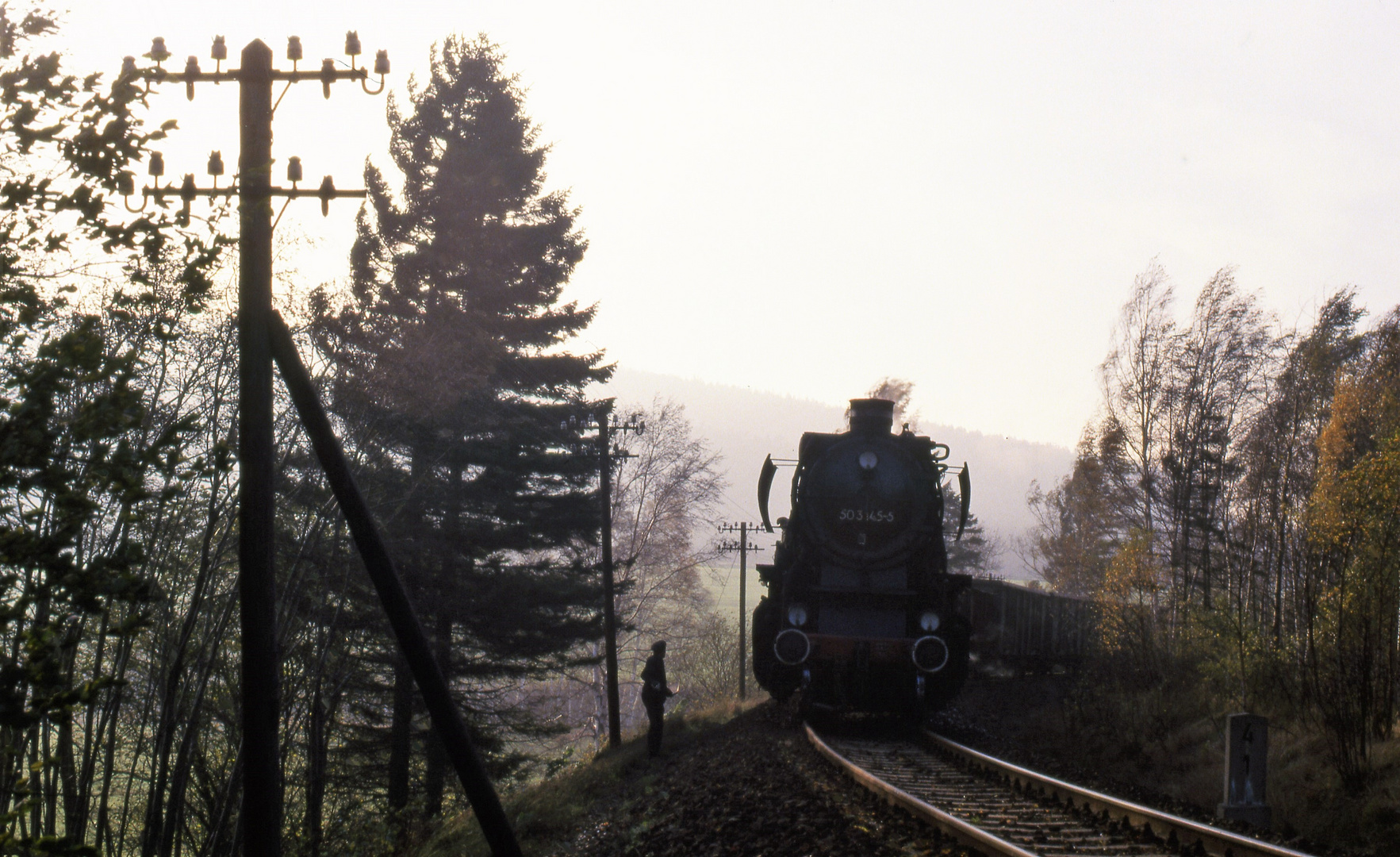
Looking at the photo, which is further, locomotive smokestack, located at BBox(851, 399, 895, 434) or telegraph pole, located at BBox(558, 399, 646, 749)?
telegraph pole, located at BBox(558, 399, 646, 749)

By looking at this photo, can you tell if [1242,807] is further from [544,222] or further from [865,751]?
[544,222]

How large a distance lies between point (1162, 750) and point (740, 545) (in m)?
20.4

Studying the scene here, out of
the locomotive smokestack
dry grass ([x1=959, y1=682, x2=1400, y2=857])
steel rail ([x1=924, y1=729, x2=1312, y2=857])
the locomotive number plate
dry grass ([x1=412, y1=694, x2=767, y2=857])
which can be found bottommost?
dry grass ([x1=412, y1=694, x2=767, y2=857])

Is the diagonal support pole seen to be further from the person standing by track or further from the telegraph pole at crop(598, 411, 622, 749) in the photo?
the telegraph pole at crop(598, 411, 622, 749)

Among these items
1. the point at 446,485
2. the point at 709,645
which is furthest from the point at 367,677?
the point at 709,645

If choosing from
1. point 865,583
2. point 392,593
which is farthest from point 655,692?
point 392,593

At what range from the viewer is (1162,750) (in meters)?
13.1

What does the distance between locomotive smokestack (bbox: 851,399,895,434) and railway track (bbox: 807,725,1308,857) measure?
4.27 m

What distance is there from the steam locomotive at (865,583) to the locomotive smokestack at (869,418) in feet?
0.06

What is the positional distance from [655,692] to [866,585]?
10.2 ft

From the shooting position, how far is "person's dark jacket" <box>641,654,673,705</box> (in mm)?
13953

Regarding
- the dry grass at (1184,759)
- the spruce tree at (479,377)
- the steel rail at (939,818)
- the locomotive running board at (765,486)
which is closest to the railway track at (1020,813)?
the steel rail at (939,818)

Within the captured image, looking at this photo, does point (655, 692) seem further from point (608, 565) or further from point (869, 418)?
point (608, 565)

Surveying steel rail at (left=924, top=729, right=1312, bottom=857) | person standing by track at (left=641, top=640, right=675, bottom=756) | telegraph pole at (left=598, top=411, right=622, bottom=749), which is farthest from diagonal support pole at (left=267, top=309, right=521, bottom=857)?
telegraph pole at (left=598, top=411, right=622, bottom=749)
